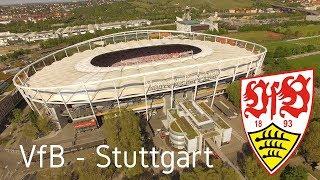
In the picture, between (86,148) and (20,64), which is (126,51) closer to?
(86,148)

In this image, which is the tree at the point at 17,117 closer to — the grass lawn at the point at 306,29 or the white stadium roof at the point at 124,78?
the white stadium roof at the point at 124,78

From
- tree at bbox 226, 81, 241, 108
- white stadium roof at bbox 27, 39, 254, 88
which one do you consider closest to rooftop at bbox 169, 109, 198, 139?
white stadium roof at bbox 27, 39, 254, 88

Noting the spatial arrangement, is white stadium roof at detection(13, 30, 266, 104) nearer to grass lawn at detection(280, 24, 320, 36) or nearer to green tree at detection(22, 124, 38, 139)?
green tree at detection(22, 124, 38, 139)

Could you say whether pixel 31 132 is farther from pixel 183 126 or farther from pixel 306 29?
pixel 306 29

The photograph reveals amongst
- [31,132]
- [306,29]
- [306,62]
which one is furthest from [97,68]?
[306,29]

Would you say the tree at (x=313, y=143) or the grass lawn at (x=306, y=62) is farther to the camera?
the grass lawn at (x=306, y=62)

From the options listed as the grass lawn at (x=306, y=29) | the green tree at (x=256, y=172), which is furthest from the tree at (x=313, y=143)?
the grass lawn at (x=306, y=29)

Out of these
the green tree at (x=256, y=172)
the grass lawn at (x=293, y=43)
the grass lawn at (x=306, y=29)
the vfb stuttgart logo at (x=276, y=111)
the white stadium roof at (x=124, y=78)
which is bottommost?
the grass lawn at (x=293, y=43)
